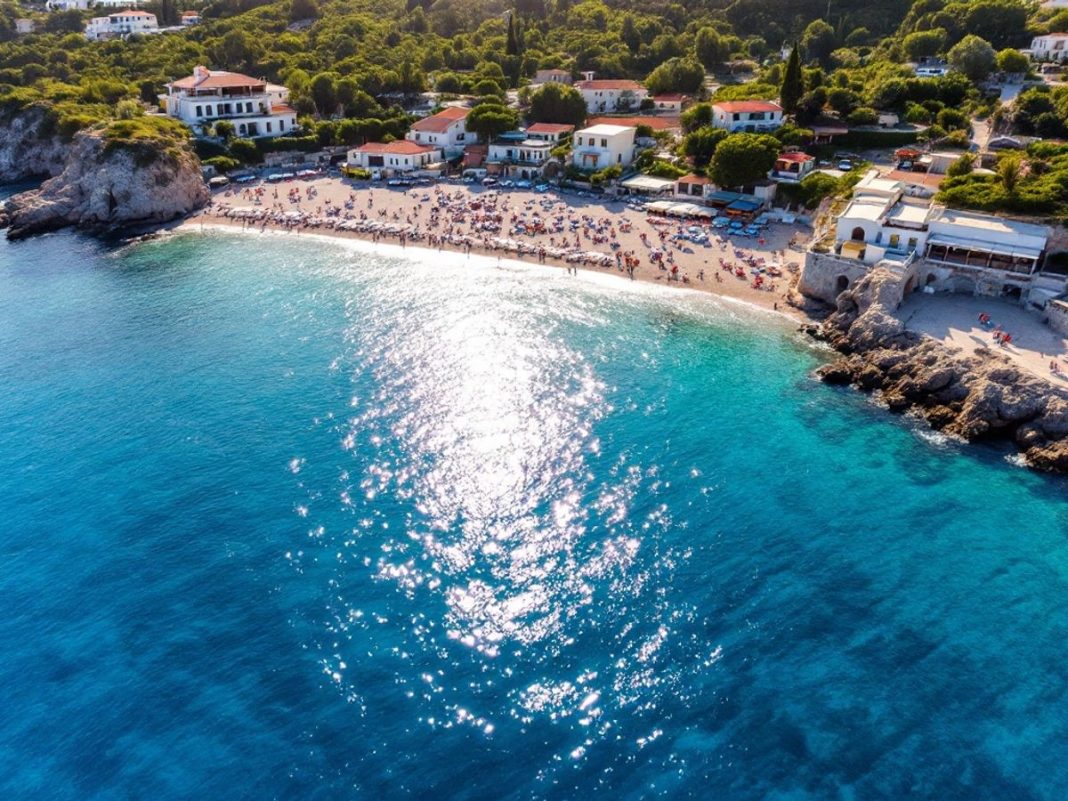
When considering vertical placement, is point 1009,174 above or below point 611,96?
below

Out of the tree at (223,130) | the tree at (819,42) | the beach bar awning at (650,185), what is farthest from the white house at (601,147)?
the tree at (819,42)

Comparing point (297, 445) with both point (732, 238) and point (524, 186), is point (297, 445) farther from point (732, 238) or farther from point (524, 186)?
point (524, 186)

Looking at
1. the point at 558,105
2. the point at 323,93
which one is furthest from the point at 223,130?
the point at 558,105

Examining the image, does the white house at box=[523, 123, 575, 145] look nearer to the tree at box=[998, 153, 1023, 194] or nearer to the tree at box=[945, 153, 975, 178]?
the tree at box=[945, 153, 975, 178]

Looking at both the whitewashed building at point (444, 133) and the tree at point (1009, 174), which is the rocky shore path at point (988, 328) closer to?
the tree at point (1009, 174)

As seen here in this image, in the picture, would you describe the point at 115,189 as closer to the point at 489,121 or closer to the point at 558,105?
the point at 489,121

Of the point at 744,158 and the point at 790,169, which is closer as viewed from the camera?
the point at 744,158

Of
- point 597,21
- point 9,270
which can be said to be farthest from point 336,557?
point 597,21

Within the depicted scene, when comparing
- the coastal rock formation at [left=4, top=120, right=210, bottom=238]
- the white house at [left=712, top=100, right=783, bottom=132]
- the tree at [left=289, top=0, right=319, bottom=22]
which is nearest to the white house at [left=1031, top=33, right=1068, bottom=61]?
the white house at [left=712, top=100, right=783, bottom=132]
